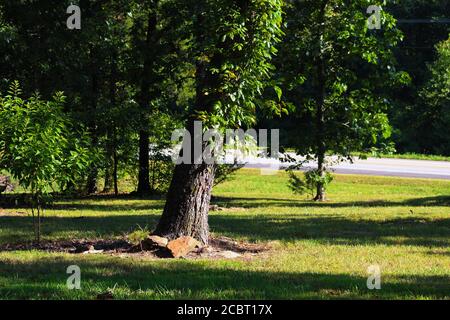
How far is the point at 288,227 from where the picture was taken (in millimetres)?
12062

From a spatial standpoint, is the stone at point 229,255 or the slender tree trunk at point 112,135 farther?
the slender tree trunk at point 112,135

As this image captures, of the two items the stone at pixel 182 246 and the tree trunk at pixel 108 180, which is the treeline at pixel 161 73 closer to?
the tree trunk at pixel 108 180

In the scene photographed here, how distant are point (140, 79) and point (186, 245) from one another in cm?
1108

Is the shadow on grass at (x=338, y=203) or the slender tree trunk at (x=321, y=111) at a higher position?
the slender tree trunk at (x=321, y=111)

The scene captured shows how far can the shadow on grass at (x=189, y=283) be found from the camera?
254 inches

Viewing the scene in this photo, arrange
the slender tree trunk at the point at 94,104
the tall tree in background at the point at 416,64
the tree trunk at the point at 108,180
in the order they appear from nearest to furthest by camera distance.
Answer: the slender tree trunk at the point at 94,104 → the tree trunk at the point at 108,180 → the tall tree in background at the point at 416,64

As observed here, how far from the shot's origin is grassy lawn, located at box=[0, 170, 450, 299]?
21.8ft

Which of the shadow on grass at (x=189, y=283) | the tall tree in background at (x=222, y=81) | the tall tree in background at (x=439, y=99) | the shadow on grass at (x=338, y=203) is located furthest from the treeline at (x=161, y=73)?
the tall tree in background at (x=439, y=99)

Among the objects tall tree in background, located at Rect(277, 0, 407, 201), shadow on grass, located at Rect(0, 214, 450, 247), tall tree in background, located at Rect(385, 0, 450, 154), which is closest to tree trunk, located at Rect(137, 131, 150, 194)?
tall tree in background, located at Rect(277, 0, 407, 201)

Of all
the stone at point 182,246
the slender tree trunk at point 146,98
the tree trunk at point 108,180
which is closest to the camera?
the stone at point 182,246

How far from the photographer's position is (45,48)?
1720cm

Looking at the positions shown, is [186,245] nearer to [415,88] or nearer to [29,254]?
[29,254]

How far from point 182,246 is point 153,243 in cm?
38

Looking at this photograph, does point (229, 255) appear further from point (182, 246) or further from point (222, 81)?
point (222, 81)
